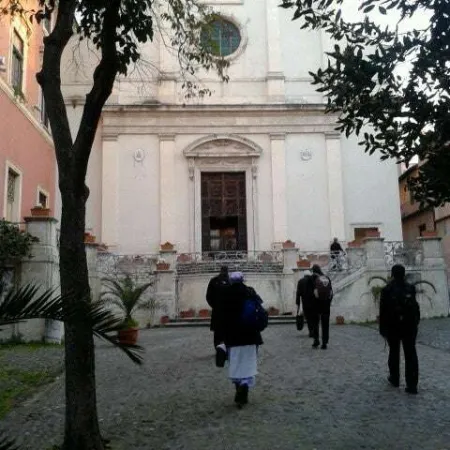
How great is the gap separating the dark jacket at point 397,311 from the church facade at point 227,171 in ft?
49.4

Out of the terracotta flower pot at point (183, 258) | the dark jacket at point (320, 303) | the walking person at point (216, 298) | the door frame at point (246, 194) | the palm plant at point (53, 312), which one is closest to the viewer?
the palm plant at point (53, 312)

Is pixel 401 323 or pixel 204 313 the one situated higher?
pixel 401 323

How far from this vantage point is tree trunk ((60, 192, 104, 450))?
4594mm

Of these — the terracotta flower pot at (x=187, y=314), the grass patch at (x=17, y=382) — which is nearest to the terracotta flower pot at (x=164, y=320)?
the terracotta flower pot at (x=187, y=314)

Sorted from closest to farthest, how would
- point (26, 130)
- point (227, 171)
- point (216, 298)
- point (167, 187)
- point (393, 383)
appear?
1. point (393, 383)
2. point (216, 298)
3. point (26, 130)
4. point (167, 187)
5. point (227, 171)

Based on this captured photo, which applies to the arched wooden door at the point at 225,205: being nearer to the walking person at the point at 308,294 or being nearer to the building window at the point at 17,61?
the building window at the point at 17,61

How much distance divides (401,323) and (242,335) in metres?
2.00

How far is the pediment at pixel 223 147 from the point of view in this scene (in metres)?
22.9

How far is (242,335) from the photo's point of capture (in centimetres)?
633

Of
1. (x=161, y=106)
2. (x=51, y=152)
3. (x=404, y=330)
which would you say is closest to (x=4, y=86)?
(x=51, y=152)

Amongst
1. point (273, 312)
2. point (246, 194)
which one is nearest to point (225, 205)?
point (246, 194)

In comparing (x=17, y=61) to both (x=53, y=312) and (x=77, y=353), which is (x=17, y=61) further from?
(x=53, y=312)

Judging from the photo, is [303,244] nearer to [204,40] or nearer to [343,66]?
[204,40]

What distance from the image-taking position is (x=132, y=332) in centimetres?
1073
